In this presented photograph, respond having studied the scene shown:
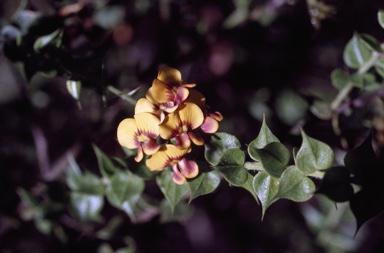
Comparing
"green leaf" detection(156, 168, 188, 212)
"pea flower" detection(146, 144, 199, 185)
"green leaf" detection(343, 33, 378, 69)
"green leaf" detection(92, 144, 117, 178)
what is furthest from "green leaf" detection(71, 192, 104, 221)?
"green leaf" detection(343, 33, 378, 69)

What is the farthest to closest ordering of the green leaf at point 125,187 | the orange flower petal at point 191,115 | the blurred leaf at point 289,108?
the blurred leaf at point 289,108
the green leaf at point 125,187
the orange flower petal at point 191,115

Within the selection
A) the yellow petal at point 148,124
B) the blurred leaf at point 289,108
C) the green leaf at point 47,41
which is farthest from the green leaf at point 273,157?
the blurred leaf at point 289,108

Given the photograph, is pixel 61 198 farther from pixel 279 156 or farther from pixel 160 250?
pixel 279 156

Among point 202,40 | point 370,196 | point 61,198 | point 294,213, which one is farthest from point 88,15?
point 294,213

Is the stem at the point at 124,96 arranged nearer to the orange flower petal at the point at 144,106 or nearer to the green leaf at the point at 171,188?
the orange flower petal at the point at 144,106

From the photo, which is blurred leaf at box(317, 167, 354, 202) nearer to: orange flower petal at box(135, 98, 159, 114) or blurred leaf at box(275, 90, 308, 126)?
orange flower petal at box(135, 98, 159, 114)

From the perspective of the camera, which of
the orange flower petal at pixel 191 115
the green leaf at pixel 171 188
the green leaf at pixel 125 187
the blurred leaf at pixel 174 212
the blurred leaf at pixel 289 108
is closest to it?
the orange flower petal at pixel 191 115
